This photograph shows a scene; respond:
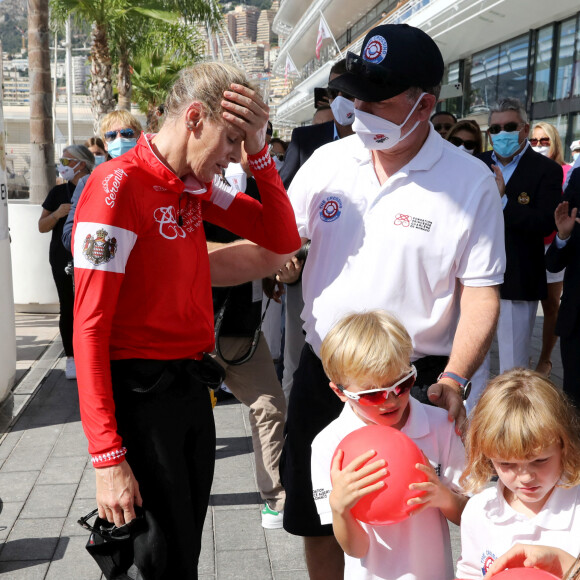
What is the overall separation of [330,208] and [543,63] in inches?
574

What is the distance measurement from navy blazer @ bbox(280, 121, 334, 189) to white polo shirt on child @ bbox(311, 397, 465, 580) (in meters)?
3.04

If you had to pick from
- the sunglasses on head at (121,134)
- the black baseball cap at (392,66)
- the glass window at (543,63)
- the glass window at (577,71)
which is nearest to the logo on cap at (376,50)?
the black baseball cap at (392,66)

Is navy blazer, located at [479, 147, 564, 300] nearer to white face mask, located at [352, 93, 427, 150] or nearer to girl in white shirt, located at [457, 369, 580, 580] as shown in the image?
white face mask, located at [352, 93, 427, 150]

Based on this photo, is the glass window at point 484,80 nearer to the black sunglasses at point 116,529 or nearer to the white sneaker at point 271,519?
Answer: the white sneaker at point 271,519

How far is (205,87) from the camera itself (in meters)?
2.34

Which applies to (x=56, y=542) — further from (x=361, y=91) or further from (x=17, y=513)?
(x=361, y=91)

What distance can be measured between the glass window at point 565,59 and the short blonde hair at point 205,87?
13.4 metres

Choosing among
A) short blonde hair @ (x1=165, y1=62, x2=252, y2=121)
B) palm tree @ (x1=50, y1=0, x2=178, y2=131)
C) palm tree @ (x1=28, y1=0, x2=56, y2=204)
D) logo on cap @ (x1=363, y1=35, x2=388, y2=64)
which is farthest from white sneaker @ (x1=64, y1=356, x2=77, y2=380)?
palm tree @ (x1=50, y1=0, x2=178, y2=131)

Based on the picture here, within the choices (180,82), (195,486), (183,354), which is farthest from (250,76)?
(195,486)

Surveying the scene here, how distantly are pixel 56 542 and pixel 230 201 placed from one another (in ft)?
7.88

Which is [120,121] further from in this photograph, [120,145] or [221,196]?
[221,196]

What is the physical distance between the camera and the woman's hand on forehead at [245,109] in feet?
7.59

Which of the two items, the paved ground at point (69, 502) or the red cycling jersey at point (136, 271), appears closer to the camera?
the red cycling jersey at point (136, 271)

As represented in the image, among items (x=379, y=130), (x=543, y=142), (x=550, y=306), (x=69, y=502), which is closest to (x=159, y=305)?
(x=379, y=130)
